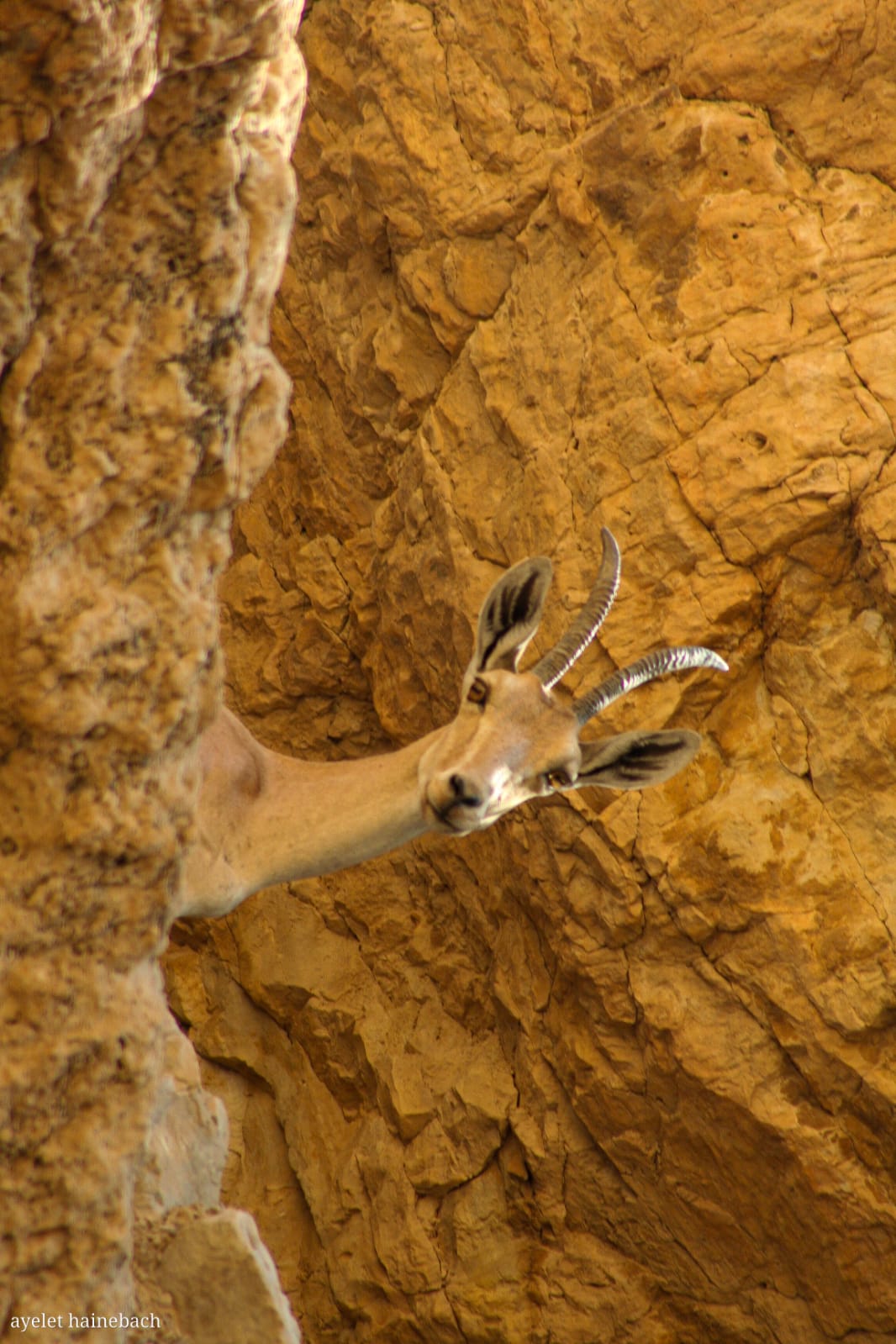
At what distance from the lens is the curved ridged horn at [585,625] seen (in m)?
3.32

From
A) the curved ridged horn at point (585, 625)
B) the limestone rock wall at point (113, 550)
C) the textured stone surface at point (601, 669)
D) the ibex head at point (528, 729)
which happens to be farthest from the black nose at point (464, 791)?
the textured stone surface at point (601, 669)

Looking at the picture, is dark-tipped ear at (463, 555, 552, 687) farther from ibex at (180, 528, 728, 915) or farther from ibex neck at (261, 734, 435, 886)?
ibex neck at (261, 734, 435, 886)

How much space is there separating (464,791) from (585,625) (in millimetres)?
538

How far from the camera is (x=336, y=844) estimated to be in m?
3.35

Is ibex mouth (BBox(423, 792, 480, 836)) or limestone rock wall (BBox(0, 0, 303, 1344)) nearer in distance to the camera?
limestone rock wall (BBox(0, 0, 303, 1344))

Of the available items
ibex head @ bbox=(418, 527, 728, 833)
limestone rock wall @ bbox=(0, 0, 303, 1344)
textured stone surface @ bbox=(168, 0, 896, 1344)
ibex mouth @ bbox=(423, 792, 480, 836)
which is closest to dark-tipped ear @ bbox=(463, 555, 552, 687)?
ibex head @ bbox=(418, 527, 728, 833)

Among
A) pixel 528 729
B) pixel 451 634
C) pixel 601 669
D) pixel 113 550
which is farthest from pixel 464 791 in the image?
pixel 451 634

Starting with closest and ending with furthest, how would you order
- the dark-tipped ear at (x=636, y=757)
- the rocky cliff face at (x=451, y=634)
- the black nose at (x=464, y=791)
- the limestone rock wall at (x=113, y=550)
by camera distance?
the limestone rock wall at (x=113, y=550) → the rocky cliff face at (x=451, y=634) → the black nose at (x=464, y=791) → the dark-tipped ear at (x=636, y=757)

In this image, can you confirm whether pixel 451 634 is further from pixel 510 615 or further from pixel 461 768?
pixel 461 768

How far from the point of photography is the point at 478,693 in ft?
10.9

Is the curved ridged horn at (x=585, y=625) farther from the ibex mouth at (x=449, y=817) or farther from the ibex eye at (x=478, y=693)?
the ibex mouth at (x=449, y=817)

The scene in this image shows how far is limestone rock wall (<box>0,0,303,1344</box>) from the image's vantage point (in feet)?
8.37

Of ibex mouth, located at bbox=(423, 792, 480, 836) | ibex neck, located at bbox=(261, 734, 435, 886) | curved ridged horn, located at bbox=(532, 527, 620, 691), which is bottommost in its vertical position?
ibex mouth, located at bbox=(423, 792, 480, 836)

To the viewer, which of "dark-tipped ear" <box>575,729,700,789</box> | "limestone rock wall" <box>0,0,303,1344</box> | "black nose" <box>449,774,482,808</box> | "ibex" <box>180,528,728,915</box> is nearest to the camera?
"limestone rock wall" <box>0,0,303,1344</box>
